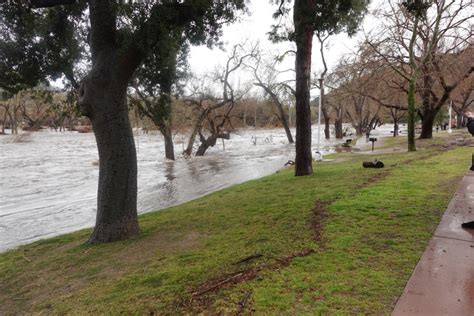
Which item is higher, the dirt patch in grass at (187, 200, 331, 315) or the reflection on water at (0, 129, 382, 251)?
the dirt patch in grass at (187, 200, 331, 315)

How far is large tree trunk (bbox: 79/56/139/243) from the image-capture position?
5.55 meters

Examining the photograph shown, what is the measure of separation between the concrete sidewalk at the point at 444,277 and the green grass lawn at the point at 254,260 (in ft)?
0.33

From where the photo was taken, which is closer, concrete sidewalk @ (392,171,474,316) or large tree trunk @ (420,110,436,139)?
concrete sidewalk @ (392,171,474,316)

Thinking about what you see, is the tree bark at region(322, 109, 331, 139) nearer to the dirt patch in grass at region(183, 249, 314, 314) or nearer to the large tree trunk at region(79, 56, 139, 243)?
the large tree trunk at region(79, 56, 139, 243)

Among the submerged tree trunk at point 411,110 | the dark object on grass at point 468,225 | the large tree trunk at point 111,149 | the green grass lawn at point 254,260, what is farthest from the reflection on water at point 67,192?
the dark object on grass at point 468,225

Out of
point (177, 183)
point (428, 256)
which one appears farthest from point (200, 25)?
point (177, 183)

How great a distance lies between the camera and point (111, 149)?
5707 mm

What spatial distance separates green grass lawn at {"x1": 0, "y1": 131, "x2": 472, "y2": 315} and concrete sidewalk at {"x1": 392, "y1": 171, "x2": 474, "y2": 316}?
102mm

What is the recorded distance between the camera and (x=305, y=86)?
984cm

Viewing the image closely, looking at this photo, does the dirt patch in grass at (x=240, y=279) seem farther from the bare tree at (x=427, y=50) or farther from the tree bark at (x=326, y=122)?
the tree bark at (x=326, y=122)

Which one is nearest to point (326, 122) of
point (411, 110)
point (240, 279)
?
point (411, 110)

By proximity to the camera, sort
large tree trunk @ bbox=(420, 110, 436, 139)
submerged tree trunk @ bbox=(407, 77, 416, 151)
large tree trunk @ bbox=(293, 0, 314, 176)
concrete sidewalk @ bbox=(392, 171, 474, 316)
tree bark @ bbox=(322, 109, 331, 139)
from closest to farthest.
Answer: concrete sidewalk @ bbox=(392, 171, 474, 316) → large tree trunk @ bbox=(293, 0, 314, 176) → submerged tree trunk @ bbox=(407, 77, 416, 151) → large tree trunk @ bbox=(420, 110, 436, 139) → tree bark @ bbox=(322, 109, 331, 139)

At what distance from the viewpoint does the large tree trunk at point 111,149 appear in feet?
18.2

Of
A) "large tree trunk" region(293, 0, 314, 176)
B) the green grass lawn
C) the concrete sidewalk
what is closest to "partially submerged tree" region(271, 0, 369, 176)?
"large tree trunk" region(293, 0, 314, 176)
